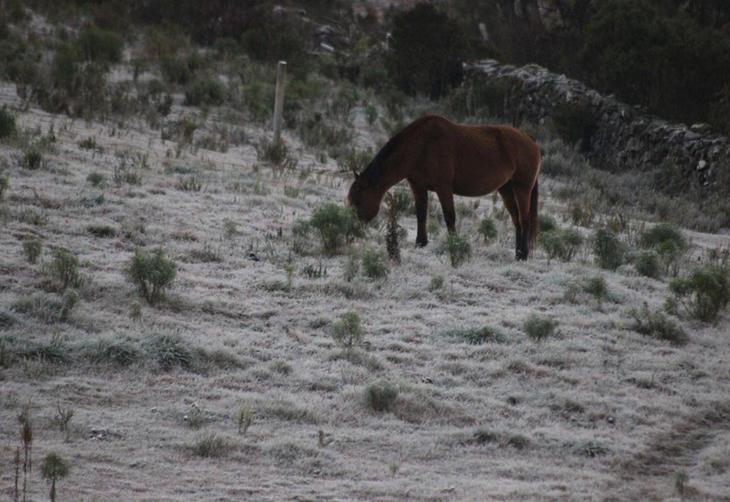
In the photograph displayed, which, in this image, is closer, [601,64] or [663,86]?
[663,86]

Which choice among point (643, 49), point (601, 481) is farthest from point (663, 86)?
point (601, 481)

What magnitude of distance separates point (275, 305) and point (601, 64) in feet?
50.7

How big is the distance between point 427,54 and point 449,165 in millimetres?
15511

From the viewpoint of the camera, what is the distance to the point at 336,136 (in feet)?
61.9

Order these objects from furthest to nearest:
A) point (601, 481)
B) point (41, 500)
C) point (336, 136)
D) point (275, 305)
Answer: point (336, 136) < point (275, 305) < point (601, 481) < point (41, 500)

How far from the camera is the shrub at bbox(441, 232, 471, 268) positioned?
1024 cm

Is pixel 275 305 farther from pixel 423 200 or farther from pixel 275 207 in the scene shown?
pixel 275 207

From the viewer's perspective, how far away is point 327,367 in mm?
7438

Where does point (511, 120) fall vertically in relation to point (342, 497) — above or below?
above

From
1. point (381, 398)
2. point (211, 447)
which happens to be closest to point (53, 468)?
point (211, 447)

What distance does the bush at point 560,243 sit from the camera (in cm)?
1098

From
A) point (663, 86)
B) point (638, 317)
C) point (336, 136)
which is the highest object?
point (663, 86)

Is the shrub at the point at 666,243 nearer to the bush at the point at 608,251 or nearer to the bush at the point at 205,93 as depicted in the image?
the bush at the point at 608,251

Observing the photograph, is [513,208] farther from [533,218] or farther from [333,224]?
[333,224]
